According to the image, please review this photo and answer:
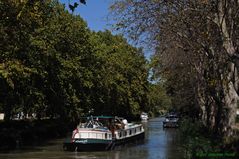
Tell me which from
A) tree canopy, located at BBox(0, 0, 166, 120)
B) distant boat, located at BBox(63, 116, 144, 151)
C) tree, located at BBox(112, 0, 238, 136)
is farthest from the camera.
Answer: distant boat, located at BBox(63, 116, 144, 151)

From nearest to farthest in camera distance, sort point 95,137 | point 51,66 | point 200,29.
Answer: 1. point 200,29
2. point 95,137
3. point 51,66

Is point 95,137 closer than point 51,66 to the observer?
Yes

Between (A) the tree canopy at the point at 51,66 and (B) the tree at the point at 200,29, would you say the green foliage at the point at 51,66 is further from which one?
(B) the tree at the point at 200,29

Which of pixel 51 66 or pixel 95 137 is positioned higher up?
pixel 51 66

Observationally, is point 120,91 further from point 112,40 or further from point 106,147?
point 106,147

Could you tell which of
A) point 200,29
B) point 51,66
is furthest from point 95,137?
point 200,29

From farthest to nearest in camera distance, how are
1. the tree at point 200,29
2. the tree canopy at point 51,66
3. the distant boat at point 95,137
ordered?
the distant boat at point 95,137
the tree canopy at point 51,66
the tree at point 200,29

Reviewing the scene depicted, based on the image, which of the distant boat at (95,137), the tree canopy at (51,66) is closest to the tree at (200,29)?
the tree canopy at (51,66)

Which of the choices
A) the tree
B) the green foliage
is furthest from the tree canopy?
the tree

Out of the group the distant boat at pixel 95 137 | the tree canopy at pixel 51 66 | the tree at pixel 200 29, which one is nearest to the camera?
the tree at pixel 200 29

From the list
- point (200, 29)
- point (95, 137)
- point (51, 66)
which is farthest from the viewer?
point (51, 66)

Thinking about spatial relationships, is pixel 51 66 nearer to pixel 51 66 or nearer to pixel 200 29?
pixel 51 66

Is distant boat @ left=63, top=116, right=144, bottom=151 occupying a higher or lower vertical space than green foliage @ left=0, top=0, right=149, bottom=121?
lower

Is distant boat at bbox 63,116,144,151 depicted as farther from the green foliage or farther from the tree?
the tree
